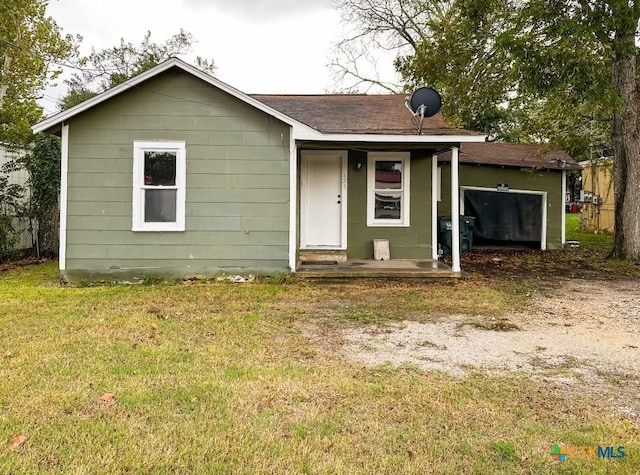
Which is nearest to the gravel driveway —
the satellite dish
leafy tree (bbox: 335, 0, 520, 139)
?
the satellite dish

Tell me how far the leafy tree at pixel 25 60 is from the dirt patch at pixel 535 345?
30.7ft

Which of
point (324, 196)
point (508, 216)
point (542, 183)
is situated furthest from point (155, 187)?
Answer: point (542, 183)

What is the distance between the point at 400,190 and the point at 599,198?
42.5 ft

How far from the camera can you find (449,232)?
10.1 metres

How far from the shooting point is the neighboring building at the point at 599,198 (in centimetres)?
1750

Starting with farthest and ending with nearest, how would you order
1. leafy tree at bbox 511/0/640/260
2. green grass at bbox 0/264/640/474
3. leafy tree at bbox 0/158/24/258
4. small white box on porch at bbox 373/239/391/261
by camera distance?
leafy tree at bbox 0/158/24/258 → small white box on porch at bbox 373/239/391/261 → leafy tree at bbox 511/0/640/260 → green grass at bbox 0/264/640/474

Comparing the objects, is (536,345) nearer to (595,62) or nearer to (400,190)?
(400,190)

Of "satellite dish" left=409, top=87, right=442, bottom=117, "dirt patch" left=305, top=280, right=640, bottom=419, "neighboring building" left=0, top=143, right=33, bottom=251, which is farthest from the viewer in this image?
"neighboring building" left=0, top=143, right=33, bottom=251

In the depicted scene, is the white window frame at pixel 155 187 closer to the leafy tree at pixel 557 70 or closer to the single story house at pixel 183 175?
the single story house at pixel 183 175

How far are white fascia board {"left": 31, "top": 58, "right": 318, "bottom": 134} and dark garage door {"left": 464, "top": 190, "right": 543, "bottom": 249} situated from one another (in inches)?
281

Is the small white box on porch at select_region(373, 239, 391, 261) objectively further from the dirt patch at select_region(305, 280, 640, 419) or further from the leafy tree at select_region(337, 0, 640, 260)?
the leafy tree at select_region(337, 0, 640, 260)

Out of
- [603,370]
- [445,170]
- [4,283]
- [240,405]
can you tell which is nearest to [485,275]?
[445,170]

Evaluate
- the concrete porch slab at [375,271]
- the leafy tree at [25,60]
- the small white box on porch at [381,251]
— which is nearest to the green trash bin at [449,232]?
the small white box on porch at [381,251]

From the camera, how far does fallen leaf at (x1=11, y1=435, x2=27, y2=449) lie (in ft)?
7.88
